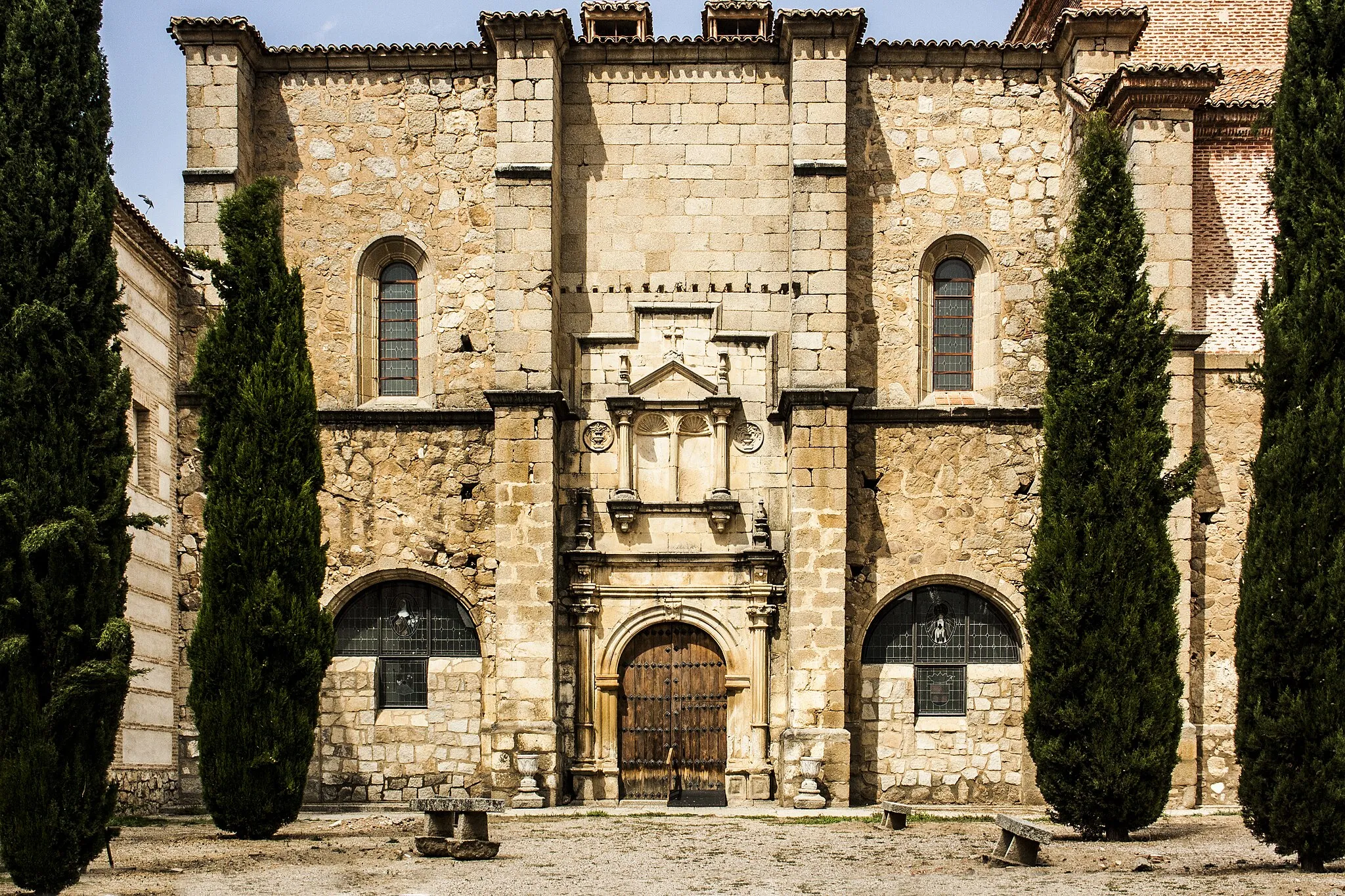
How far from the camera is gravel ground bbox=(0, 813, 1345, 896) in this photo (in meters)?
10.9

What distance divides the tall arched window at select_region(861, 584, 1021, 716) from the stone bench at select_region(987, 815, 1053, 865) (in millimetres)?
5566

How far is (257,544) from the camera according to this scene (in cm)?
1430

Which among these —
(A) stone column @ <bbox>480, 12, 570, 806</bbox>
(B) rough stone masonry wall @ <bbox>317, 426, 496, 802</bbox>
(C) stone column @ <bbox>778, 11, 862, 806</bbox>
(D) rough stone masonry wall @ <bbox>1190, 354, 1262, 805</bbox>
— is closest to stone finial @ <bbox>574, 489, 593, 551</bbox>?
(A) stone column @ <bbox>480, 12, 570, 806</bbox>

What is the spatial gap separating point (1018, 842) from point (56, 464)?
7.88 m

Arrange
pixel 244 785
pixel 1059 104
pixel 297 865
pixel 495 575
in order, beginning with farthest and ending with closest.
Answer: pixel 1059 104 → pixel 495 575 → pixel 244 785 → pixel 297 865

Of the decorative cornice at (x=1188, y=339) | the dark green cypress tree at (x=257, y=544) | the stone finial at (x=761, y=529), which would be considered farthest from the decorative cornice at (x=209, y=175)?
the decorative cornice at (x=1188, y=339)

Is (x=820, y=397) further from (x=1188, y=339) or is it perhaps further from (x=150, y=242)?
(x=150, y=242)

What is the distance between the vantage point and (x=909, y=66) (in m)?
19.1

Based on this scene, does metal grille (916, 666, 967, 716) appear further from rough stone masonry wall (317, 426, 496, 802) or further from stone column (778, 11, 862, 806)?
rough stone masonry wall (317, 426, 496, 802)

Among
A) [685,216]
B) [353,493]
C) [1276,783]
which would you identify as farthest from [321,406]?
[1276,783]

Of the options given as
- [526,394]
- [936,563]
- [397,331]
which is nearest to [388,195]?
[397,331]

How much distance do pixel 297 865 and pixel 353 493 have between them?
6.74 meters

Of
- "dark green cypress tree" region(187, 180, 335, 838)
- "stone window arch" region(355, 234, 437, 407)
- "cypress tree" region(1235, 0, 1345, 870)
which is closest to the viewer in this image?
"cypress tree" region(1235, 0, 1345, 870)

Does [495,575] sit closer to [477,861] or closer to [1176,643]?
[477,861]
